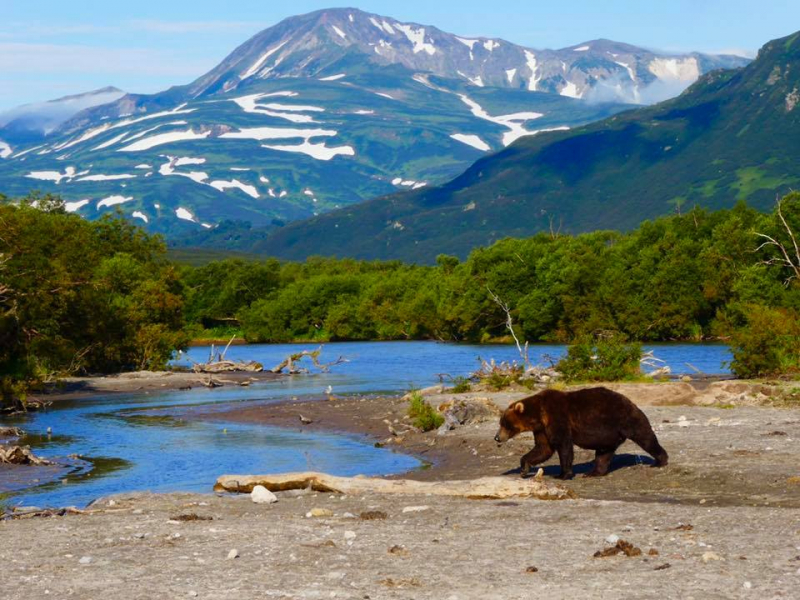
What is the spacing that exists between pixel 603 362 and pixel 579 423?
19043 mm

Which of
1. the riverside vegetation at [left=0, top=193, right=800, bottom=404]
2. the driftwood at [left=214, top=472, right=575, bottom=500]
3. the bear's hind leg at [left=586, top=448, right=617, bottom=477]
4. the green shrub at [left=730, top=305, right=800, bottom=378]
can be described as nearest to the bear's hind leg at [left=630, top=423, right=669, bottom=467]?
the bear's hind leg at [left=586, top=448, right=617, bottom=477]

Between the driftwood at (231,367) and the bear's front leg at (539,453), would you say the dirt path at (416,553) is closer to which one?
the bear's front leg at (539,453)

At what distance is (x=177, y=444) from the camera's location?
3484cm

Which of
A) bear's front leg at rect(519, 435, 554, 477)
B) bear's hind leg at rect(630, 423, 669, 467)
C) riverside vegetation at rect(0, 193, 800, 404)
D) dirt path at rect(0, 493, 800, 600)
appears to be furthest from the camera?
riverside vegetation at rect(0, 193, 800, 404)

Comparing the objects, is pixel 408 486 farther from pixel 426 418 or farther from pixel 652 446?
pixel 426 418

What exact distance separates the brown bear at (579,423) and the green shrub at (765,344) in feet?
72.4

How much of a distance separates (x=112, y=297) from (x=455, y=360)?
2334 centimetres

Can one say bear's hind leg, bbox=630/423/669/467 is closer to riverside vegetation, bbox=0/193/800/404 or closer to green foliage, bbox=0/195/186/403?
riverside vegetation, bbox=0/193/800/404

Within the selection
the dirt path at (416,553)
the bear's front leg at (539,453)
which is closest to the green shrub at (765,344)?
the bear's front leg at (539,453)

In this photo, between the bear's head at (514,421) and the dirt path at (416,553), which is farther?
the bear's head at (514,421)

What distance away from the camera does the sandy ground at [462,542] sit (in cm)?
1228

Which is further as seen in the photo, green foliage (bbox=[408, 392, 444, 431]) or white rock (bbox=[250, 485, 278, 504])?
green foliage (bbox=[408, 392, 444, 431])

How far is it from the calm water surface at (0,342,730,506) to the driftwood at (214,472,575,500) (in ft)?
9.70

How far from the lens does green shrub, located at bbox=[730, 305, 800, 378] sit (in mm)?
40844
